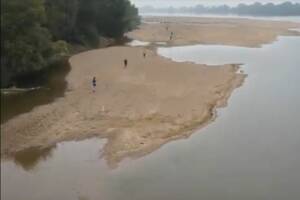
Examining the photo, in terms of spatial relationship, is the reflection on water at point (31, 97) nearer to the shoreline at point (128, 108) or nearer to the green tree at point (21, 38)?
the shoreline at point (128, 108)

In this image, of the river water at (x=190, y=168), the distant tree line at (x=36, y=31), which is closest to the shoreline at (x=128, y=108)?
the river water at (x=190, y=168)

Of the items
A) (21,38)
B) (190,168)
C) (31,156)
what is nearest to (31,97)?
(21,38)

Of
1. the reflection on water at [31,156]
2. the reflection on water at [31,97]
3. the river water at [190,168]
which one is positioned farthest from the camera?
the reflection on water at [31,97]

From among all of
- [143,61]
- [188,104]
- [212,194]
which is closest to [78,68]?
[143,61]

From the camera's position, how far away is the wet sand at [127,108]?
28453 millimetres

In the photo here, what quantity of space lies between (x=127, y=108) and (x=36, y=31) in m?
12.7

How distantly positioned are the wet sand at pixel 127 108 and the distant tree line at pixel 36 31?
4.42 meters

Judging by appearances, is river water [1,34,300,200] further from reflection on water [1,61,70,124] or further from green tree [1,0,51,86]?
green tree [1,0,51,86]

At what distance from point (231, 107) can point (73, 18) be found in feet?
113

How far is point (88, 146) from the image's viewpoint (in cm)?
2800

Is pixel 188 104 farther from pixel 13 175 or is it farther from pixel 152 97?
pixel 13 175

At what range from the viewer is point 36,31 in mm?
40969

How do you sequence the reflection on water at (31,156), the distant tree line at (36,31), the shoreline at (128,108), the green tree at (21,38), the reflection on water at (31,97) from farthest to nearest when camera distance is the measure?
the distant tree line at (36,31) < the green tree at (21,38) < the reflection on water at (31,97) < the shoreline at (128,108) < the reflection on water at (31,156)

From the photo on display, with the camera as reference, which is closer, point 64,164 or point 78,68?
point 64,164
